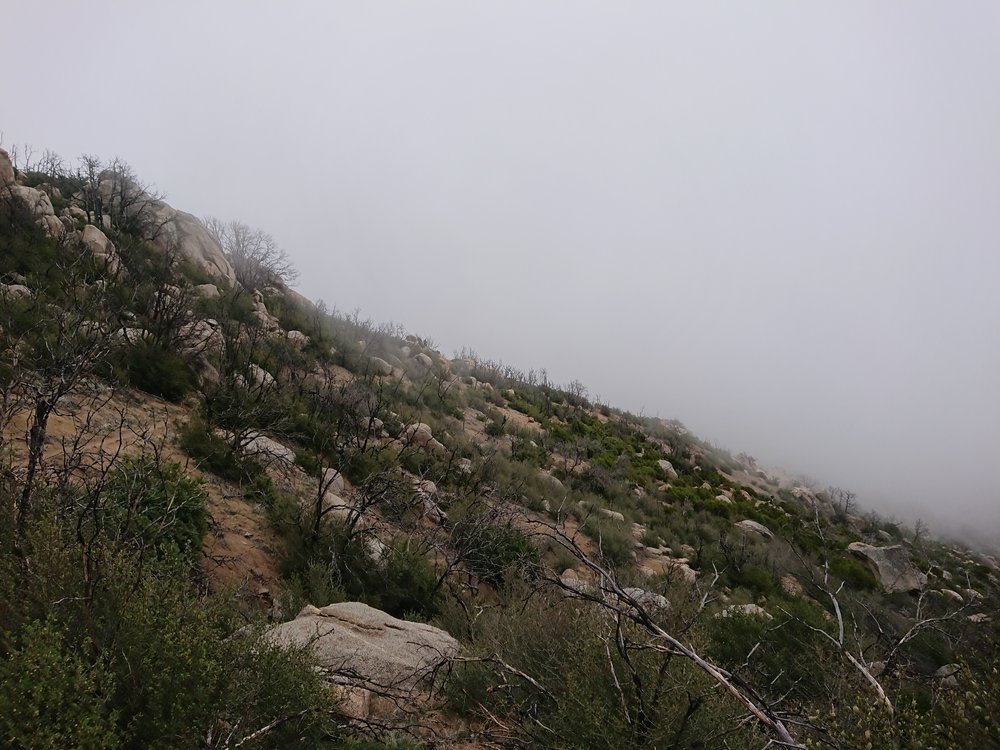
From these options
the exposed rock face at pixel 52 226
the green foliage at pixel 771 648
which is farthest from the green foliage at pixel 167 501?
the exposed rock face at pixel 52 226

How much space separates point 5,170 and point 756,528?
2188 cm

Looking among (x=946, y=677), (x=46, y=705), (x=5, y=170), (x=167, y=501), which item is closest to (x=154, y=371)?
(x=167, y=501)

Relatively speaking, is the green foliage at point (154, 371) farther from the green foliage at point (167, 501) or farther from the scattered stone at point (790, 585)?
the scattered stone at point (790, 585)

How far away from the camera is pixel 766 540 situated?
590 inches

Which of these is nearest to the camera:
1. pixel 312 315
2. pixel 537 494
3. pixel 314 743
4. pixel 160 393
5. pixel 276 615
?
pixel 314 743

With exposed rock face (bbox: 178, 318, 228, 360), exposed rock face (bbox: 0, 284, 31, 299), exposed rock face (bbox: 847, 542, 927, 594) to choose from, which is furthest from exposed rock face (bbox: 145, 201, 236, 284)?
exposed rock face (bbox: 847, 542, 927, 594)

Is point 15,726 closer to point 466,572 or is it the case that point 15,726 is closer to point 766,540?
point 466,572

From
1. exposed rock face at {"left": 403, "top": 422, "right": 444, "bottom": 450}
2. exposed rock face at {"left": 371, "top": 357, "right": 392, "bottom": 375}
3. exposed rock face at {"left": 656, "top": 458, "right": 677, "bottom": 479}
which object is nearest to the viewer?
exposed rock face at {"left": 403, "top": 422, "right": 444, "bottom": 450}

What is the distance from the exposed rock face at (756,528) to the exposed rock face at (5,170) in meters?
20.5

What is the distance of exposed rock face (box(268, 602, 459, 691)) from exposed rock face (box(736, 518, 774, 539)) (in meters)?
13.0

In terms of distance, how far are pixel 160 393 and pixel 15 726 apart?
24.1ft

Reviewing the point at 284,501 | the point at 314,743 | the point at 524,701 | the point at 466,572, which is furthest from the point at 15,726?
the point at 466,572

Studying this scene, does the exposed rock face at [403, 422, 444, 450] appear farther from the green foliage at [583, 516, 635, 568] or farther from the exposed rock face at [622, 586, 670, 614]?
the exposed rock face at [622, 586, 670, 614]

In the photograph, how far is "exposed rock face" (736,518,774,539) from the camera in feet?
49.3
